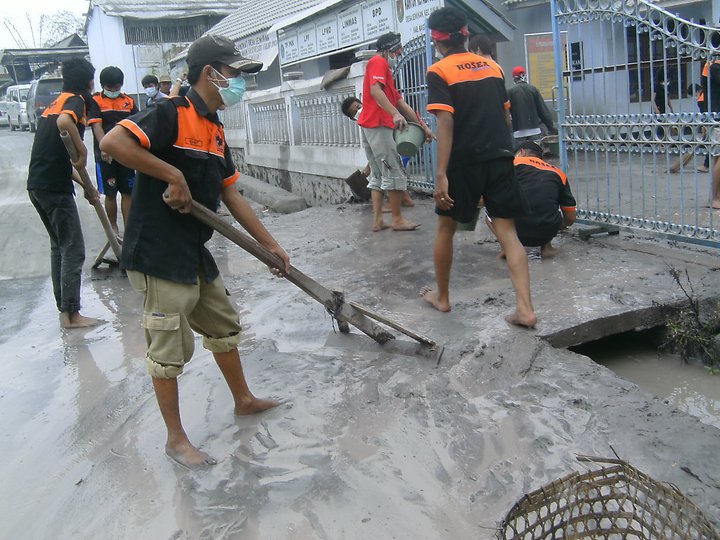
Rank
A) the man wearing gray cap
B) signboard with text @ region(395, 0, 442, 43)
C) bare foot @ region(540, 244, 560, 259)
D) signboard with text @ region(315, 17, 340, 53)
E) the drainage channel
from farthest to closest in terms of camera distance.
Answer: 1. signboard with text @ region(315, 17, 340, 53)
2. signboard with text @ region(395, 0, 442, 43)
3. bare foot @ region(540, 244, 560, 259)
4. the drainage channel
5. the man wearing gray cap

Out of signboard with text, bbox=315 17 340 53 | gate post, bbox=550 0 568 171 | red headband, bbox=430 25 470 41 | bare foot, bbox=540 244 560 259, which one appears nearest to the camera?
red headband, bbox=430 25 470 41

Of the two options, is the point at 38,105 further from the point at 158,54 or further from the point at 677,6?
the point at 677,6

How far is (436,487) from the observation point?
2.78m

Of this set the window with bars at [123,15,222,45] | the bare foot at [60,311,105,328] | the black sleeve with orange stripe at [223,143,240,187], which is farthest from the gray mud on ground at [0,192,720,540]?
the window with bars at [123,15,222,45]

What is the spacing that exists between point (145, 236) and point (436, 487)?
1.55m

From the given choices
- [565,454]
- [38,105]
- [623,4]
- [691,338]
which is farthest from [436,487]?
[38,105]

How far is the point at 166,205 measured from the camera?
9.64ft

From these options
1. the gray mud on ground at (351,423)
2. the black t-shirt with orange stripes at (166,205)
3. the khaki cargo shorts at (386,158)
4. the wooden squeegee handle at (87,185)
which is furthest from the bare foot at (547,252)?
the wooden squeegee handle at (87,185)

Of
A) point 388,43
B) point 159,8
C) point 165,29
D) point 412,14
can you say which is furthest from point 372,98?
point 165,29

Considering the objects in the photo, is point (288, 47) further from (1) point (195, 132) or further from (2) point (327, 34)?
(1) point (195, 132)

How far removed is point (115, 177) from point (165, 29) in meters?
27.6

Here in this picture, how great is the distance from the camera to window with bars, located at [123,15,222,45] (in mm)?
31312

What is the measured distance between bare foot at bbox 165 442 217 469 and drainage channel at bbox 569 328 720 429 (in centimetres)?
239

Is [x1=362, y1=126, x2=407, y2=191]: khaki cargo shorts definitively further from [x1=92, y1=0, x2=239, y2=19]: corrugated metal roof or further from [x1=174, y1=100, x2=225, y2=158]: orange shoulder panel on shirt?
[x1=92, y1=0, x2=239, y2=19]: corrugated metal roof
